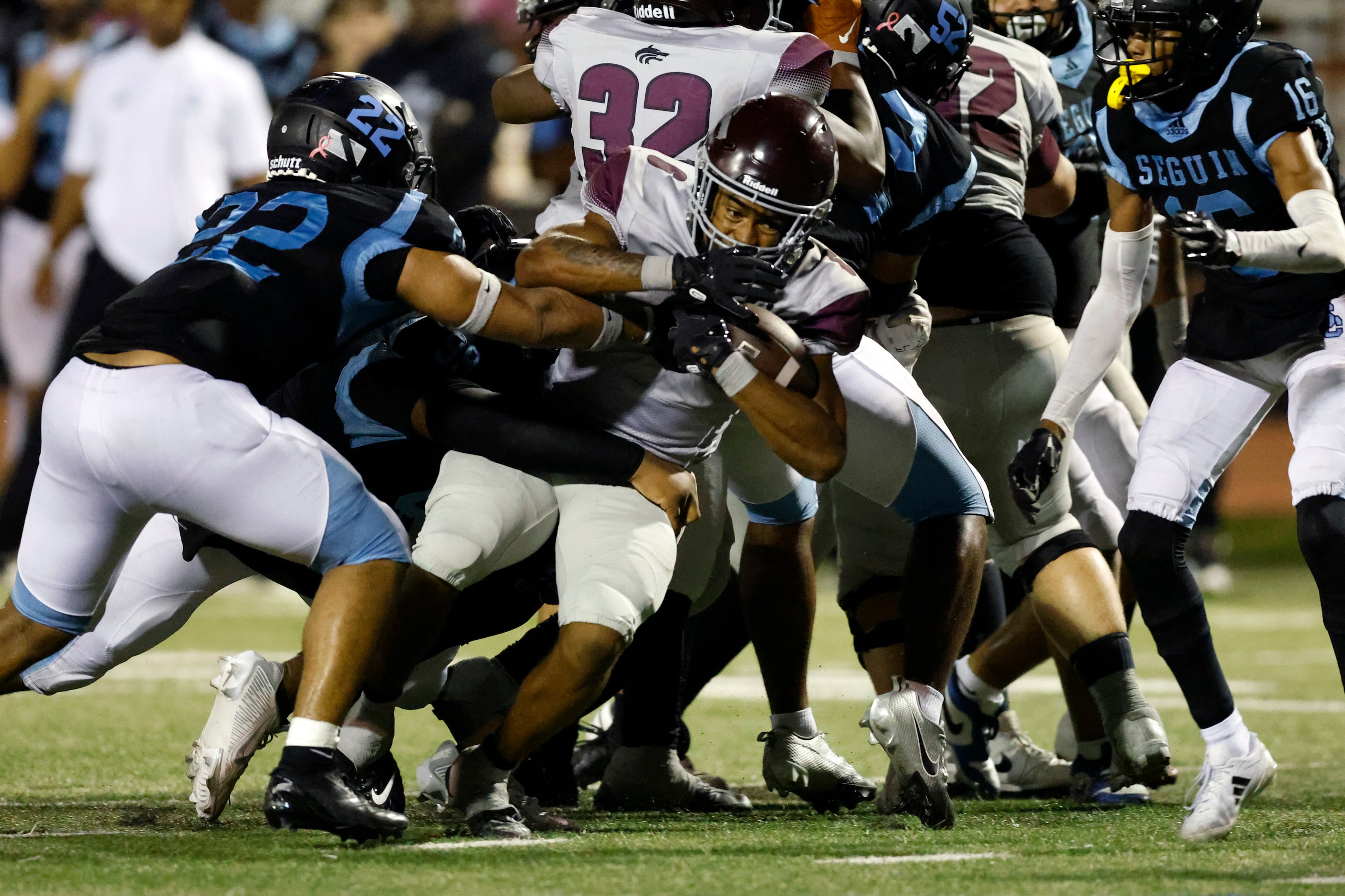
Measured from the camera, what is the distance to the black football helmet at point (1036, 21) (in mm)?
5191

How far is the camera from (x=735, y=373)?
3.49 m

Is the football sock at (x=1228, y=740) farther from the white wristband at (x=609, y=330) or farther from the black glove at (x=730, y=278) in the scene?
the white wristband at (x=609, y=330)

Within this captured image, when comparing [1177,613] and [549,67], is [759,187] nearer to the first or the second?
[549,67]

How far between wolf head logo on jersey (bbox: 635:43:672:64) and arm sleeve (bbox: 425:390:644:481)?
0.87m

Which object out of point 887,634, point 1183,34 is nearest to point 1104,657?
point 887,634

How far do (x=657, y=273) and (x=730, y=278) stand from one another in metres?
0.16

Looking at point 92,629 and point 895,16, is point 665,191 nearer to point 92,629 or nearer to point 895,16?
point 895,16

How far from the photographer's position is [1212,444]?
3.84 metres

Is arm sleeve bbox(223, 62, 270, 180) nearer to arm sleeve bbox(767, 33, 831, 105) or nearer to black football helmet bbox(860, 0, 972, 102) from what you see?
black football helmet bbox(860, 0, 972, 102)

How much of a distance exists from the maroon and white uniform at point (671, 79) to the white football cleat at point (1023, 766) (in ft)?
5.97

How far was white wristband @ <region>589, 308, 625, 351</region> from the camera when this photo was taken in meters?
3.57

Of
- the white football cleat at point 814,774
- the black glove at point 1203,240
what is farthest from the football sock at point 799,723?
the black glove at point 1203,240

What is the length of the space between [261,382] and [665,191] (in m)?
0.91

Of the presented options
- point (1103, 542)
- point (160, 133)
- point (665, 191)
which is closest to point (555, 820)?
point (665, 191)
